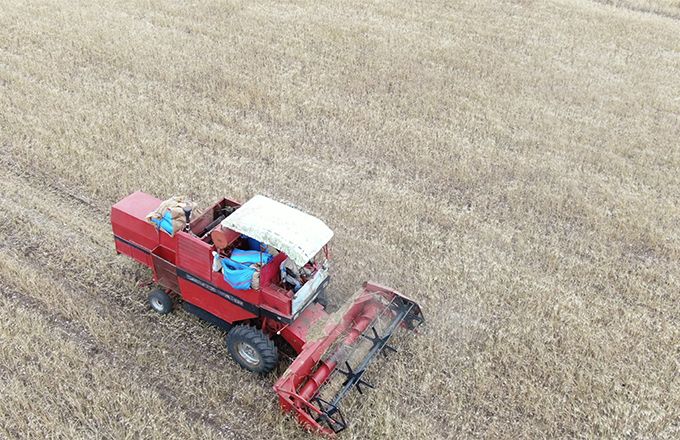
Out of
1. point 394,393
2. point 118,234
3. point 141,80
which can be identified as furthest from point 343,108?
point 394,393

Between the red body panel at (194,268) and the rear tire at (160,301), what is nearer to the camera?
→ the red body panel at (194,268)

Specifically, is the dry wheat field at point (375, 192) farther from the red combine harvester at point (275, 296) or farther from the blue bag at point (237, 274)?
the blue bag at point (237, 274)

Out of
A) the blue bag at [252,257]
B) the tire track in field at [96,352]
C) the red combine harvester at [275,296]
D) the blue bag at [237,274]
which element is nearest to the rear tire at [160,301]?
the red combine harvester at [275,296]

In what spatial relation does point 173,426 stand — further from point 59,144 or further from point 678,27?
point 678,27

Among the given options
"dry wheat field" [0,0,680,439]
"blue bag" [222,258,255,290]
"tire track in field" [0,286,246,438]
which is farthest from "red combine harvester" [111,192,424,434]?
"tire track in field" [0,286,246,438]

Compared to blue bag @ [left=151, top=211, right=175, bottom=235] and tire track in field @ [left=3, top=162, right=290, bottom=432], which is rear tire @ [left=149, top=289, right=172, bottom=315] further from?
blue bag @ [left=151, top=211, right=175, bottom=235]
